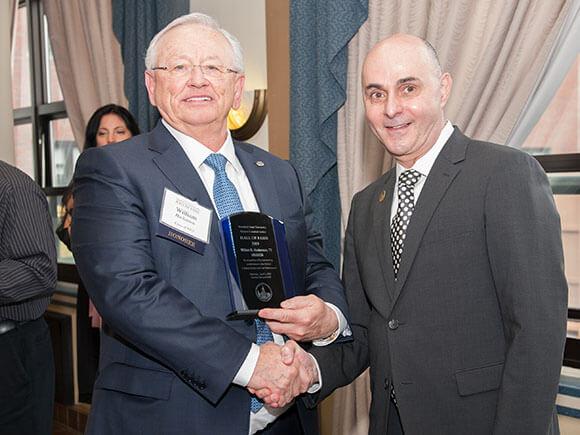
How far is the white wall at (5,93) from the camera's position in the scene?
4.40m

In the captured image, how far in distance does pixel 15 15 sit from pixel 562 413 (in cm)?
495

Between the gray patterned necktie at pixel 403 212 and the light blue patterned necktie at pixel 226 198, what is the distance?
40 centimetres

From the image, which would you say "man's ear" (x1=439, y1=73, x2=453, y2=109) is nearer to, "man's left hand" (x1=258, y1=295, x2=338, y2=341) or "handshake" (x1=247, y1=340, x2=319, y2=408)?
"man's left hand" (x1=258, y1=295, x2=338, y2=341)

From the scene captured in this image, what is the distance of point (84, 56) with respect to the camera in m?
4.79

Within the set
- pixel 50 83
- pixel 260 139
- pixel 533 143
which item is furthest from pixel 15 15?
pixel 533 143

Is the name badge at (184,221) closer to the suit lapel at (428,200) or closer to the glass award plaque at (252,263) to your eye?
the glass award plaque at (252,263)

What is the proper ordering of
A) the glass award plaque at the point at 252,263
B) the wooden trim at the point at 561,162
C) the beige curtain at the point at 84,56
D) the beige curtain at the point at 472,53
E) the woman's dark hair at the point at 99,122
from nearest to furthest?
the glass award plaque at the point at 252,263, the beige curtain at the point at 472,53, the wooden trim at the point at 561,162, the woman's dark hair at the point at 99,122, the beige curtain at the point at 84,56

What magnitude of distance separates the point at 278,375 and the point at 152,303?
359mm

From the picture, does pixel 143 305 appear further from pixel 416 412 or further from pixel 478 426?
pixel 478 426

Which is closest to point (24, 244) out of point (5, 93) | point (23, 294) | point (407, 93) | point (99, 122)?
point (23, 294)

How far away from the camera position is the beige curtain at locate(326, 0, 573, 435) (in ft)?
8.40

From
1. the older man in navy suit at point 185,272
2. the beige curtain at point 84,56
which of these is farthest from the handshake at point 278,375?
the beige curtain at point 84,56

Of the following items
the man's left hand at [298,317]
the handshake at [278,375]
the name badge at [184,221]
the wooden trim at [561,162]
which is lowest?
the handshake at [278,375]

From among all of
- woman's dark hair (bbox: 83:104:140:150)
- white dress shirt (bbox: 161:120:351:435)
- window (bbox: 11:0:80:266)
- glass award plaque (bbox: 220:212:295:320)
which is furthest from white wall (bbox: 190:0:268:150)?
window (bbox: 11:0:80:266)
